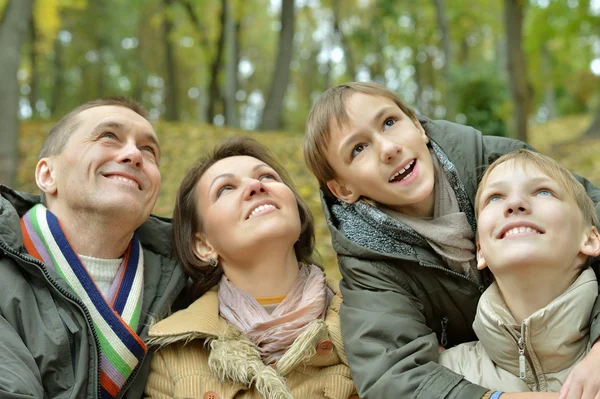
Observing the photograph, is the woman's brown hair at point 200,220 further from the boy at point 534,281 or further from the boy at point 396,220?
the boy at point 534,281

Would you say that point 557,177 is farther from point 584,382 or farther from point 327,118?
point 327,118

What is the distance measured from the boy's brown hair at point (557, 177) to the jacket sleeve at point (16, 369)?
75.0 inches

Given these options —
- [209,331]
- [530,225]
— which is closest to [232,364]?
[209,331]

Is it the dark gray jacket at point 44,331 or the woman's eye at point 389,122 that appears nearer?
the dark gray jacket at point 44,331

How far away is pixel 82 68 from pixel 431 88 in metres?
13.8

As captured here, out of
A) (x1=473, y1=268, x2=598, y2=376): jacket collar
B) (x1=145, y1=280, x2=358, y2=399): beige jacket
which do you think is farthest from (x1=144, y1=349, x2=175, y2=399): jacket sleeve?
(x1=473, y1=268, x2=598, y2=376): jacket collar

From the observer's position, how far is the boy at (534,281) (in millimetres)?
2262

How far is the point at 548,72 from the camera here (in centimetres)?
2253

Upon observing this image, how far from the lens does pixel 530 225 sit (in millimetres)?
2311

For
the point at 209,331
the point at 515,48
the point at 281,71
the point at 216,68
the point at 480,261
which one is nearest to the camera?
the point at 480,261

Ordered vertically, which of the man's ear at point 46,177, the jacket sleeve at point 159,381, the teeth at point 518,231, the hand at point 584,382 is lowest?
the jacket sleeve at point 159,381

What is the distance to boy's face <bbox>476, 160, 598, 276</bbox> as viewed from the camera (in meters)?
2.26

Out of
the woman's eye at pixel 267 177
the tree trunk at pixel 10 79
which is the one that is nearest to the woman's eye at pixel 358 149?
the woman's eye at pixel 267 177

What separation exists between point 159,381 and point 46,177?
121cm
